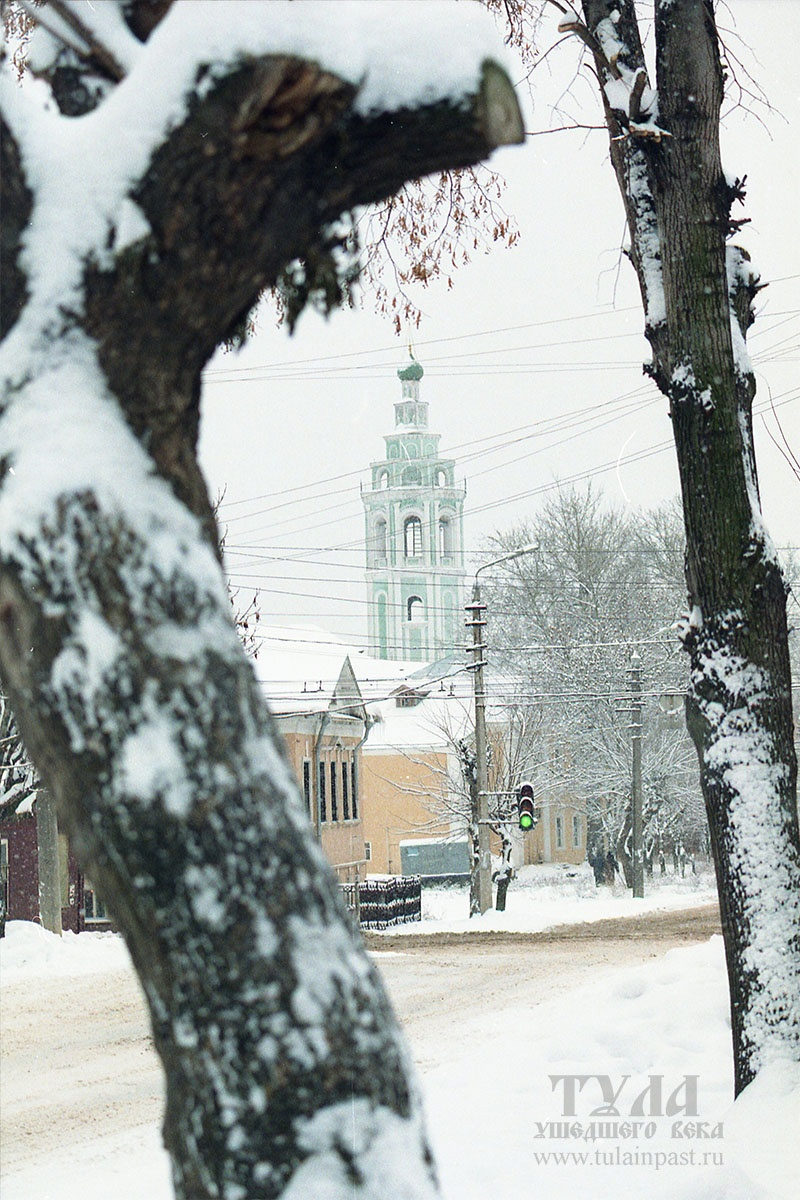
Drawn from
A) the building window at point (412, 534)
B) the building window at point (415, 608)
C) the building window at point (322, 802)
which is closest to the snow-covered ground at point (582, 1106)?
the building window at point (415, 608)

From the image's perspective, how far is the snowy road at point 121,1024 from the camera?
5570mm

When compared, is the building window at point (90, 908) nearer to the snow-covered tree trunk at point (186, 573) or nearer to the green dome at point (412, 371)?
the green dome at point (412, 371)

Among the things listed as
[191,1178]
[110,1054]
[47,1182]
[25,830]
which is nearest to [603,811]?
[25,830]

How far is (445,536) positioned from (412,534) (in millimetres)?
475

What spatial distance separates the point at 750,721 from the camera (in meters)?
3.90

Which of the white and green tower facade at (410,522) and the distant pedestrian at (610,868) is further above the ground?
the white and green tower facade at (410,522)

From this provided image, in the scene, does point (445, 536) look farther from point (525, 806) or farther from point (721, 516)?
point (525, 806)

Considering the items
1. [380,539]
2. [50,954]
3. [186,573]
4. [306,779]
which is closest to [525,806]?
[306,779]

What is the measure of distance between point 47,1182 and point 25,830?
4392mm

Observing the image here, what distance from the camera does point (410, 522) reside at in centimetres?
610

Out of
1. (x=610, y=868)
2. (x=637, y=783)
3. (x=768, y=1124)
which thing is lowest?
(x=610, y=868)

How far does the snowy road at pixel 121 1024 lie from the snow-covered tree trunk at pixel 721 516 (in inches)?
107

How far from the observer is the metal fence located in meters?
12.1

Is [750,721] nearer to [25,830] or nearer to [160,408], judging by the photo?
[160,408]
